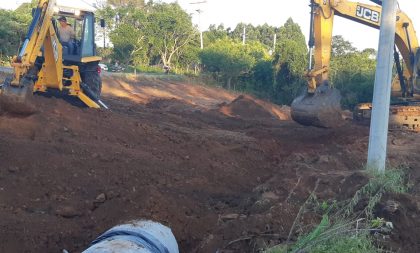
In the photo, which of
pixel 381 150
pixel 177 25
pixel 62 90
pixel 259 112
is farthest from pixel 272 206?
pixel 177 25

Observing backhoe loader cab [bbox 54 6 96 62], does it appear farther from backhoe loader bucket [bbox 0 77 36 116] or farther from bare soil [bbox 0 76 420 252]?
backhoe loader bucket [bbox 0 77 36 116]

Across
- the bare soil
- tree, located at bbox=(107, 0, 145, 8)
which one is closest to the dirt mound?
the bare soil

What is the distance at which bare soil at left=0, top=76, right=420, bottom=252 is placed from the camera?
5902 mm

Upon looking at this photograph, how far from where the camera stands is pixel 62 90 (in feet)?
40.3

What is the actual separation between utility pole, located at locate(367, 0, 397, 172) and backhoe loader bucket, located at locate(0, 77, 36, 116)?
5771mm

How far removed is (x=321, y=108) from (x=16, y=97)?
771 centimetres

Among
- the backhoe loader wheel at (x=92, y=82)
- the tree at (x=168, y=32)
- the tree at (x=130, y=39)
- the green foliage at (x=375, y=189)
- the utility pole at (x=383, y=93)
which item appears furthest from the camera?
the tree at (x=168, y=32)

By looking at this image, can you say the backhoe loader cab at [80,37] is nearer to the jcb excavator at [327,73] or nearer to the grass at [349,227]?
the jcb excavator at [327,73]

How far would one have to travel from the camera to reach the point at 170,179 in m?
8.84

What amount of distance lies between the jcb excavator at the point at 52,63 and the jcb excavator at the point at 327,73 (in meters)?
5.37

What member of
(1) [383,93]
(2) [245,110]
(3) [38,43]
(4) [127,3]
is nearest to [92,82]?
(3) [38,43]

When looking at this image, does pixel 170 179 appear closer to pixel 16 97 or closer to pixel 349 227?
pixel 16 97

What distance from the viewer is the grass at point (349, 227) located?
4.66m

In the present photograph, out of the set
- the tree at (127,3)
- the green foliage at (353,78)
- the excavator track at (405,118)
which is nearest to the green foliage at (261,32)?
the tree at (127,3)
